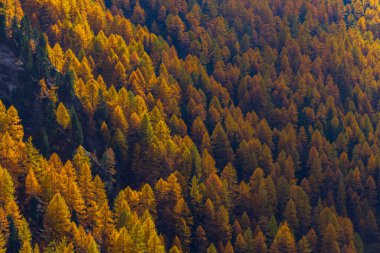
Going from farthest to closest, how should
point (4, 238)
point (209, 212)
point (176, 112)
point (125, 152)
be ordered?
point (176, 112), point (125, 152), point (209, 212), point (4, 238)

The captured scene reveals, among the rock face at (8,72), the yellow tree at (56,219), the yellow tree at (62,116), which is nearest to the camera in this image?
the yellow tree at (56,219)

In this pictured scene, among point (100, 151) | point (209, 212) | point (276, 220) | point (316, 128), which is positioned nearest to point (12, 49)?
point (100, 151)

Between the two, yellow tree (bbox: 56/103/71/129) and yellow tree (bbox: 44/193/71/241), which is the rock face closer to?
yellow tree (bbox: 56/103/71/129)

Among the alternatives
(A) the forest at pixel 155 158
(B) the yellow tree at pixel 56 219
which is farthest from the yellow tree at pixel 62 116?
(B) the yellow tree at pixel 56 219

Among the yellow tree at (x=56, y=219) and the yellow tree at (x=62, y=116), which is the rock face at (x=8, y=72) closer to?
the yellow tree at (x=62, y=116)

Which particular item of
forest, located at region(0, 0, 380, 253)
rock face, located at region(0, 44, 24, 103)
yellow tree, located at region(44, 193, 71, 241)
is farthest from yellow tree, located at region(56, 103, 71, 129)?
yellow tree, located at region(44, 193, 71, 241)

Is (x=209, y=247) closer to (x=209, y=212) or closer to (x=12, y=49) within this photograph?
(x=209, y=212)

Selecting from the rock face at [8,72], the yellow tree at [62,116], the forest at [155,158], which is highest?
the rock face at [8,72]
